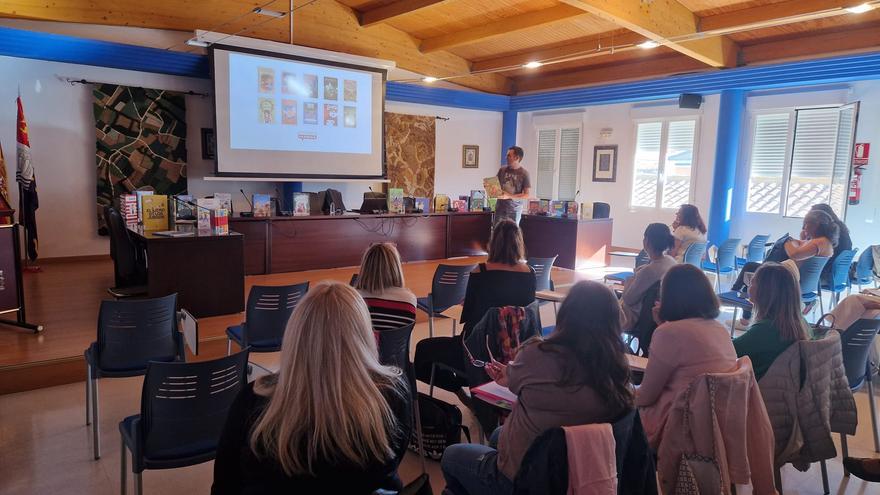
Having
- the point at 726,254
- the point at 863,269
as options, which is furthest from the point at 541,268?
the point at 863,269

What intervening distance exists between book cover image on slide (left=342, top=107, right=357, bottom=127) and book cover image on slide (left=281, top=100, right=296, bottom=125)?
81 cm

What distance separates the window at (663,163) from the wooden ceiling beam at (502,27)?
335cm

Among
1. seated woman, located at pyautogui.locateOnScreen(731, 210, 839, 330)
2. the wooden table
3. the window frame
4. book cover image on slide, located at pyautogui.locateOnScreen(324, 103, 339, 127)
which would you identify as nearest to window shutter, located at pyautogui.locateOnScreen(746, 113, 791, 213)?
the window frame

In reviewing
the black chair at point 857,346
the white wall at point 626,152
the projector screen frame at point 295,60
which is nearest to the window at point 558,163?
the white wall at point 626,152

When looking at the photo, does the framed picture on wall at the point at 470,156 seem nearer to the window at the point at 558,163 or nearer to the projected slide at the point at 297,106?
the window at the point at 558,163

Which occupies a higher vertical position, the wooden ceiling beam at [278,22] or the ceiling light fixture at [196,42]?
the wooden ceiling beam at [278,22]

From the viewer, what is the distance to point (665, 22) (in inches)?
259

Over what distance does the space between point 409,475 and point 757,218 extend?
8.02 metres

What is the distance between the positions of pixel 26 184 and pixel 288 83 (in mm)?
3406

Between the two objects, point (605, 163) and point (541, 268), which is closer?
point (541, 268)

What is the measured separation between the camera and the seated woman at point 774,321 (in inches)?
86.6

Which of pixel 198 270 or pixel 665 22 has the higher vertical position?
pixel 665 22

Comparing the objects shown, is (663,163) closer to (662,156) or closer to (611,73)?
(662,156)

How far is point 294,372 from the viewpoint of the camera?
1335mm
